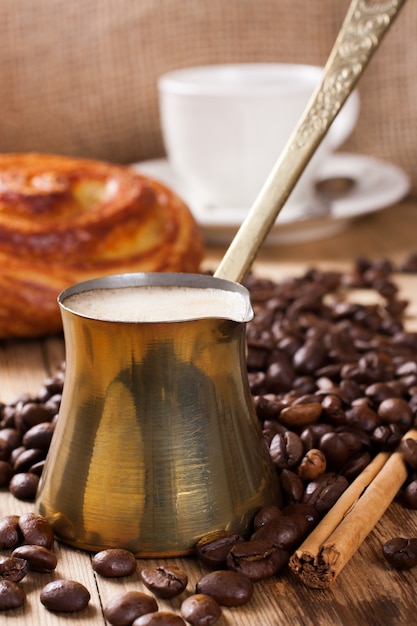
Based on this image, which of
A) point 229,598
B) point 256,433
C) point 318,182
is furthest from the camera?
point 318,182

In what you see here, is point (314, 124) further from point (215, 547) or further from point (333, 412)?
point (215, 547)

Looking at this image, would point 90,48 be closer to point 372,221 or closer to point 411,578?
point 372,221

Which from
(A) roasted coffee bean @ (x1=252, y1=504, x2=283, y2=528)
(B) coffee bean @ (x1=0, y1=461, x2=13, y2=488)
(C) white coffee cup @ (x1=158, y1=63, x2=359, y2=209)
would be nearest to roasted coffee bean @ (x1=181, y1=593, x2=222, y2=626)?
(A) roasted coffee bean @ (x1=252, y1=504, x2=283, y2=528)

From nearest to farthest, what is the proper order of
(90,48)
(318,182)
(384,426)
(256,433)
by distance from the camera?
1. (256,433)
2. (384,426)
3. (318,182)
4. (90,48)

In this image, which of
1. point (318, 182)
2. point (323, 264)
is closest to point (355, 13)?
point (323, 264)

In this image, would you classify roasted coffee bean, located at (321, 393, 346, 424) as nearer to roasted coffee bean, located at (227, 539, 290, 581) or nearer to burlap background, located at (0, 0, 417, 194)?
roasted coffee bean, located at (227, 539, 290, 581)

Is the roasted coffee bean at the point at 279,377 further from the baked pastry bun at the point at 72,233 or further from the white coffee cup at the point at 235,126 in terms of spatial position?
the white coffee cup at the point at 235,126
